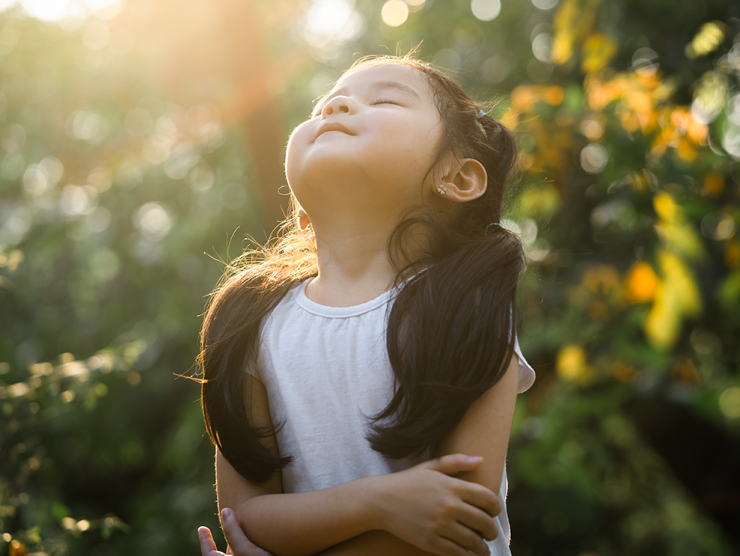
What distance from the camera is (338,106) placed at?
1118 millimetres

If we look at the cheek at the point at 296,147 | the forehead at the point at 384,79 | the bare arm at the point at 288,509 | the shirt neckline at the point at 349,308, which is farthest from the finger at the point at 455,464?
the forehead at the point at 384,79

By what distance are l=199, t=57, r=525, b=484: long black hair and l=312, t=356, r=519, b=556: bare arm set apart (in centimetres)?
2

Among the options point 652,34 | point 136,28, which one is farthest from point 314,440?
point 136,28

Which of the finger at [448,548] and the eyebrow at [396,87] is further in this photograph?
the eyebrow at [396,87]

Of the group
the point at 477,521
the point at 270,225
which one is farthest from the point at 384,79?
the point at 270,225

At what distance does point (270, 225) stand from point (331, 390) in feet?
9.22

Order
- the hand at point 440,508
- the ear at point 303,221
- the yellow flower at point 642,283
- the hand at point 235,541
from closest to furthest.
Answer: the hand at point 440,508, the hand at point 235,541, the ear at point 303,221, the yellow flower at point 642,283

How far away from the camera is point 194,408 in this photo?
3926mm

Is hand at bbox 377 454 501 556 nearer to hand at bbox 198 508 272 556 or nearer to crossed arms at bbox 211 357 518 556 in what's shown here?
crossed arms at bbox 211 357 518 556

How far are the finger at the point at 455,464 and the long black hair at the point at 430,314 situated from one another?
0.05 m

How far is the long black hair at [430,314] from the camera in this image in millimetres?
975

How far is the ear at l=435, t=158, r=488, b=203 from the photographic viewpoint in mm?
1169

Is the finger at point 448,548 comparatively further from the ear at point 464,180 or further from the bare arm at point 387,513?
the ear at point 464,180

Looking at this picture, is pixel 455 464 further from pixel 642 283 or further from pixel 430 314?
pixel 642 283
